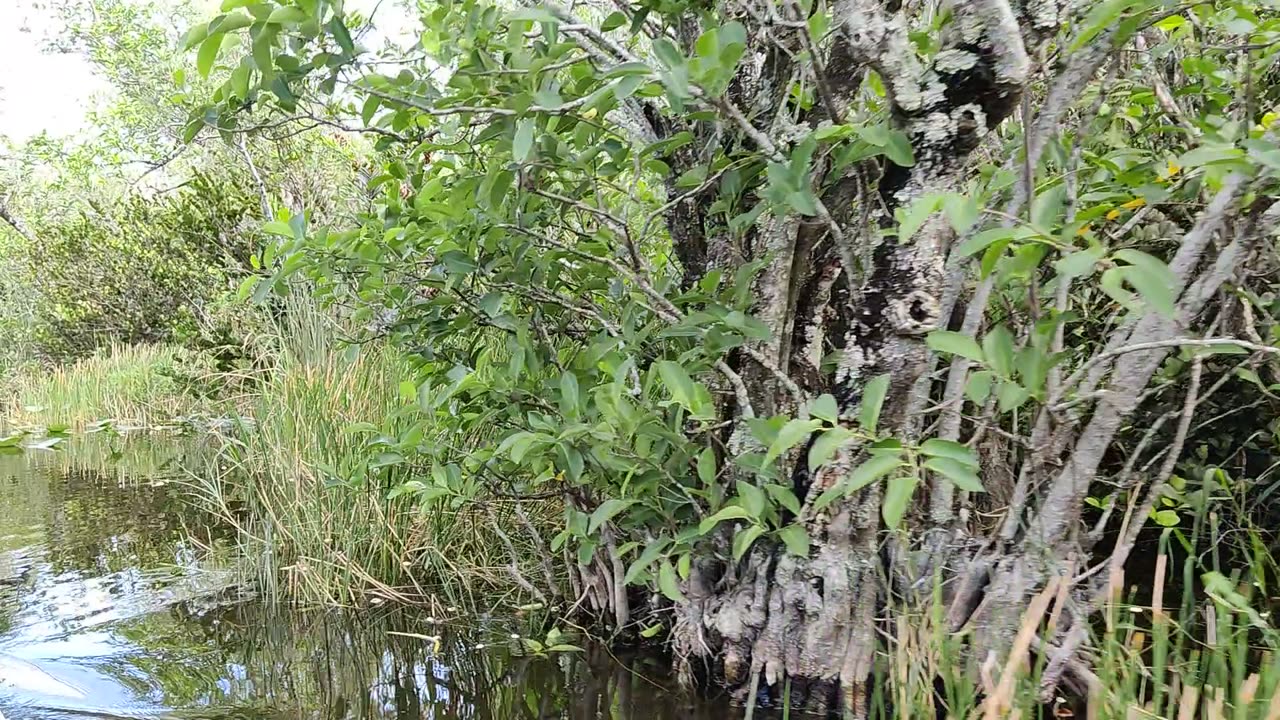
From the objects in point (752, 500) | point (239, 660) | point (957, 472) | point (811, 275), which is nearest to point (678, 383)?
point (752, 500)

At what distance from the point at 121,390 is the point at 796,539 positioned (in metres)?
9.38

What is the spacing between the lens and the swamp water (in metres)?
2.08

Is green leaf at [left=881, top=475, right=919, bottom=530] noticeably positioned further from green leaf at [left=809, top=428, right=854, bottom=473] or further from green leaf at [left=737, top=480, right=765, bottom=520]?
green leaf at [left=737, top=480, right=765, bottom=520]

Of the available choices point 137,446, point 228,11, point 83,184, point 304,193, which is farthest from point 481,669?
point 83,184

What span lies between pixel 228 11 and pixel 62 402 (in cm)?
971

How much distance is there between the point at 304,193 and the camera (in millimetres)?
6160

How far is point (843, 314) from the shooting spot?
1.99m

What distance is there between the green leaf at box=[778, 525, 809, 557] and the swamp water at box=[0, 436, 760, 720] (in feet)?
1.87

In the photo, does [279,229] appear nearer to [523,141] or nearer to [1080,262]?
[523,141]

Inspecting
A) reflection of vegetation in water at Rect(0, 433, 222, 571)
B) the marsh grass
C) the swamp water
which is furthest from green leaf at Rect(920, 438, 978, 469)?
reflection of vegetation in water at Rect(0, 433, 222, 571)

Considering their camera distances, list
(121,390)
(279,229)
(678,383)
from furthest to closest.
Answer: (121,390) < (279,229) < (678,383)

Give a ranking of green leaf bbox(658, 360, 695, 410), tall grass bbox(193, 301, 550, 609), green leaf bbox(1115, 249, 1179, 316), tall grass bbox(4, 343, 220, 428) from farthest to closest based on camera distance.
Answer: tall grass bbox(4, 343, 220, 428) → tall grass bbox(193, 301, 550, 609) → green leaf bbox(658, 360, 695, 410) → green leaf bbox(1115, 249, 1179, 316)

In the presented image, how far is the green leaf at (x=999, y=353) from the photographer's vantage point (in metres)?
1.28

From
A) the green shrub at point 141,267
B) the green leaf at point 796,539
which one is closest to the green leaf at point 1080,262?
the green leaf at point 796,539
